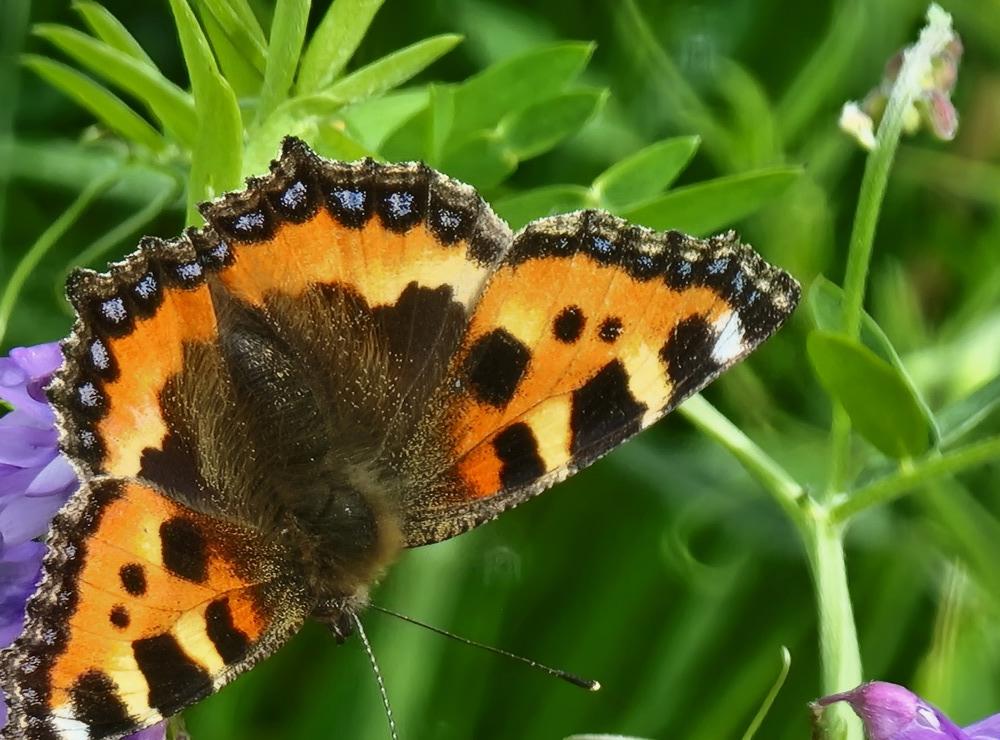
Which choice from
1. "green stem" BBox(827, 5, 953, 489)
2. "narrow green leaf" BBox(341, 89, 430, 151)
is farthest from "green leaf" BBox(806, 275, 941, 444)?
"narrow green leaf" BBox(341, 89, 430, 151)

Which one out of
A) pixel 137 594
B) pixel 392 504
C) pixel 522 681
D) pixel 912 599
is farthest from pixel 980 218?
pixel 137 594

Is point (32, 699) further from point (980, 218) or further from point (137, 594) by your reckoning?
point (980, 218)

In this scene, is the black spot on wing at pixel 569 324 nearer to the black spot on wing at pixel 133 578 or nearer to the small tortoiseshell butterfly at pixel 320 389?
the small tortoiseshell butterfly at pixel 320 389

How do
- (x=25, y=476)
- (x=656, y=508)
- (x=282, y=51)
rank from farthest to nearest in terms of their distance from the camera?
(x=656, y=508), (x=282, y=51), (x=25, y=476)

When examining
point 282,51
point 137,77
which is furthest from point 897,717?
point 137,77

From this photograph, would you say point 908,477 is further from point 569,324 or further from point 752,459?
point 569,324
